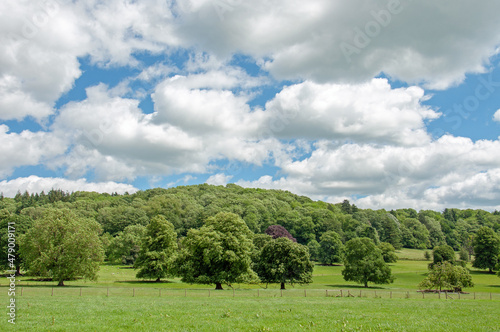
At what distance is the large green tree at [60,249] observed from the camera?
178ft

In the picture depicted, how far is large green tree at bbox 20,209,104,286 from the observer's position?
54.2m

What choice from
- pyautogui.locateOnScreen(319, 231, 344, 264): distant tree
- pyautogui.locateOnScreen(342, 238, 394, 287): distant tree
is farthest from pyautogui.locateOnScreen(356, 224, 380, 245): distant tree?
pyautogui.locateOnScreen(342, 238, 394, 287): distant tree

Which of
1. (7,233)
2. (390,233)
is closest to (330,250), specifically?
(390,233)

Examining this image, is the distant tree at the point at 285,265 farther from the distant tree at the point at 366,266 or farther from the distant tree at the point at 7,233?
the distant tree at the point at 7,233

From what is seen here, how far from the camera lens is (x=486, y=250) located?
10431 centimetres

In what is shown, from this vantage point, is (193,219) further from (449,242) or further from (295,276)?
(449,242)

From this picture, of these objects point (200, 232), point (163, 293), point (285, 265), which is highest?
point (200, 232)

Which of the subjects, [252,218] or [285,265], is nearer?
[285,265]

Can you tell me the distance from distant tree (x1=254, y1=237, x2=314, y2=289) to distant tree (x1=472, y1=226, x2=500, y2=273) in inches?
2749

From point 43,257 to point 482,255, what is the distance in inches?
4690

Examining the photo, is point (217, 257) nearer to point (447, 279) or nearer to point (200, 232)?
point (200, 232)

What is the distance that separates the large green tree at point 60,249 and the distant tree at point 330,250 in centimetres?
8835

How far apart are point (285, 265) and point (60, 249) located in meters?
41.3

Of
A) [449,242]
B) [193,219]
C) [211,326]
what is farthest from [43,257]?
[449,242]
